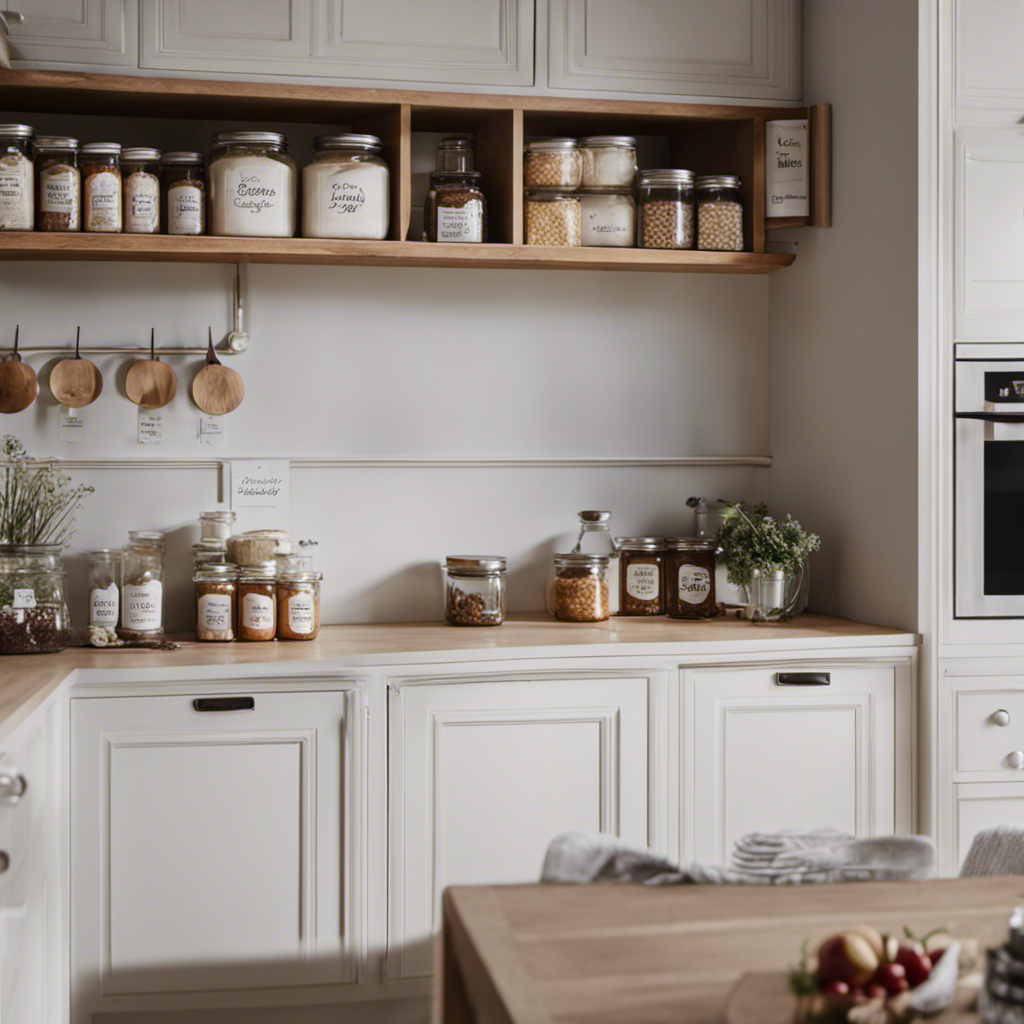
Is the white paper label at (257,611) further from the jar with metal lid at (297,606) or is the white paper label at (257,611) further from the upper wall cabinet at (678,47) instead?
the upper wall cabinet at (678,47)

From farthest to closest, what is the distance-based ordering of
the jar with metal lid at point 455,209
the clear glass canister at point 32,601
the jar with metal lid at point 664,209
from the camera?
the jar with metal lid at point 664,209
the jar with metal lid at point 455,209
the clear glass canister at point 32,601

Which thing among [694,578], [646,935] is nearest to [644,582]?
[694,578]

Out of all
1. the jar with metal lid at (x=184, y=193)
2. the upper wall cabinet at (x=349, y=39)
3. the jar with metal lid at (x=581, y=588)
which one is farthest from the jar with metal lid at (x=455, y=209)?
the jar with metal lid at (x=581, y=588)

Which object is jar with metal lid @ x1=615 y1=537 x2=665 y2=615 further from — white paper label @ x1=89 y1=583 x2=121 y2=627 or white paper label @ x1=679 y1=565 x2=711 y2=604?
white paper label @ x1=89 y1=583 x2=121 y2=627

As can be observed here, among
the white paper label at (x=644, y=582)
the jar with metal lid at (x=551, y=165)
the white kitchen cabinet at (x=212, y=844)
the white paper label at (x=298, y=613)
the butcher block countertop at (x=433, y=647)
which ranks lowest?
the white kitchen cabinet at (x=212, y=844)

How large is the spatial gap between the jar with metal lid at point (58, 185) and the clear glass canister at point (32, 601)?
2.26 feet

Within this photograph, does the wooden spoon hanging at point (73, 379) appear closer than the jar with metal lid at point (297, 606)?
No

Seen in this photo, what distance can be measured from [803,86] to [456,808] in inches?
75.0

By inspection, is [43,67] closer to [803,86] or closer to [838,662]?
[803,86]

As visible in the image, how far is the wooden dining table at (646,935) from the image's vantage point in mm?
1031

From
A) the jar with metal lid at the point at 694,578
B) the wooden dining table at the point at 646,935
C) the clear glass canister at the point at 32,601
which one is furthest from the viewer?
the jar with metal lid at the point at 694,578

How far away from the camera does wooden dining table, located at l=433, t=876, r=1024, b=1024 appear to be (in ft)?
3.38

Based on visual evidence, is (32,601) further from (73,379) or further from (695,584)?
(695,584)

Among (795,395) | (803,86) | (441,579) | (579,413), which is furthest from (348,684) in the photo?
(803,86)
